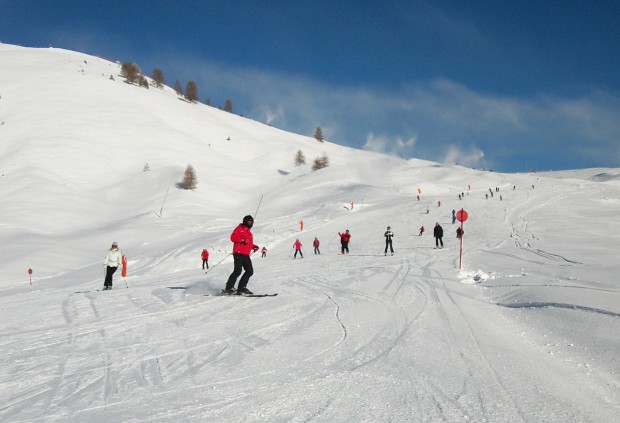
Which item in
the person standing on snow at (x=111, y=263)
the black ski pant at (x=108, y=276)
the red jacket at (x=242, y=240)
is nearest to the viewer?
the red jacket at (x=242, y=240)

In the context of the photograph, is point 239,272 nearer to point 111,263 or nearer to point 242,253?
point 242,253

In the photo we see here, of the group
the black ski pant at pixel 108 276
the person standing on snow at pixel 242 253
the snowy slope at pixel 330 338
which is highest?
the person standing on snow at pixel 242 253

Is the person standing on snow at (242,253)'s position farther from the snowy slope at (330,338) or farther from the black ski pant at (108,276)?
the black ski pant at (108,276)

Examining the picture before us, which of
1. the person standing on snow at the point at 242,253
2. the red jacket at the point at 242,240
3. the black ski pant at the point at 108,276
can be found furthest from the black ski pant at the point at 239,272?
the black ski pant at the point at 108,276

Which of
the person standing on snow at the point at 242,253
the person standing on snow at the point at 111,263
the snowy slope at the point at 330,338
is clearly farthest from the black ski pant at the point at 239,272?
the person standing on snow at the point at 111,263

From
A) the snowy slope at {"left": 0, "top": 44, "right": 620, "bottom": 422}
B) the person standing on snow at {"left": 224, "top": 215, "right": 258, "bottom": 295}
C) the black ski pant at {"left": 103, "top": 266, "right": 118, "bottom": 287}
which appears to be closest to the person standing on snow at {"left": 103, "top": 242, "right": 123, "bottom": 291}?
the black ski pant at {"left": 103, "top": 266, "right": 118, "bottom": 287}

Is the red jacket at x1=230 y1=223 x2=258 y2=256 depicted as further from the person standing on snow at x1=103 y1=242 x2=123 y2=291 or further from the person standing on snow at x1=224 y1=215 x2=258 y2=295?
the person standing on snow at x1=103 y1=242 x2=123 y2=291

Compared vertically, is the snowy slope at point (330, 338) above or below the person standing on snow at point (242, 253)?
below

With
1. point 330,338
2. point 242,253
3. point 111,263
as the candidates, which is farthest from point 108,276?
point 330,338

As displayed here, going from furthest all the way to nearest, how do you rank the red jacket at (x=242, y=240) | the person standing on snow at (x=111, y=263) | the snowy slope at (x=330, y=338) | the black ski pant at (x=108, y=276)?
the person standing on snow at (x=111, y=263), the black ski pant at (x=108, y=276), the red jacket at (x=242, y=240), the snowy slope at (x=330, y=338)

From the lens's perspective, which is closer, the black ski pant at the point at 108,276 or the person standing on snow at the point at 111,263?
the black ski pant at the point at 108,276

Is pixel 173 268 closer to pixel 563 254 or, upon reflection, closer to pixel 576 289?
pixel 563 254

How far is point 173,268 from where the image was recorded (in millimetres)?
26109

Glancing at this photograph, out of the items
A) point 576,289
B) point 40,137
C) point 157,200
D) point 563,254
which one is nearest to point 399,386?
point 576,289
